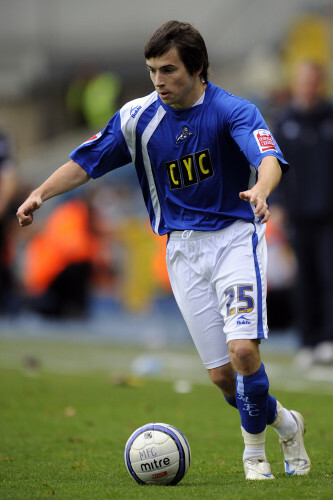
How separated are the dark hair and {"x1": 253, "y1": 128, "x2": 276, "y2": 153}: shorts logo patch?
1.85 feet

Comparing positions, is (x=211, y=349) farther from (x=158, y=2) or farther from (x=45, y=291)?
(x=158, y=2)

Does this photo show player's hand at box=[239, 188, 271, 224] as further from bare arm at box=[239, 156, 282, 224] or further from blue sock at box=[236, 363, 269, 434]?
blue sock at box=[236, 363, 269, 434]

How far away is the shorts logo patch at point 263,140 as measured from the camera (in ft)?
18.3

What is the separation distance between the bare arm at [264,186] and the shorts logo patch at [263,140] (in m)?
0.08

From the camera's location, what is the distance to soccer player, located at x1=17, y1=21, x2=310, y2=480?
5.69 meters

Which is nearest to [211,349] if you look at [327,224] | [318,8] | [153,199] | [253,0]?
[153,199]

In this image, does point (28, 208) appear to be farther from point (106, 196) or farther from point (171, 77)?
point (106, 196)

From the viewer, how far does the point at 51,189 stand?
6090 mm

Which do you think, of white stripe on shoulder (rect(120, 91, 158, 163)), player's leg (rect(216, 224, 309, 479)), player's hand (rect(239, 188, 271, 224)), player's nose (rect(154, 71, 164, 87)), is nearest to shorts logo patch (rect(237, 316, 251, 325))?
player's leg (rect(216, 224, 309, 479))

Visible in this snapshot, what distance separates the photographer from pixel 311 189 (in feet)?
39.2

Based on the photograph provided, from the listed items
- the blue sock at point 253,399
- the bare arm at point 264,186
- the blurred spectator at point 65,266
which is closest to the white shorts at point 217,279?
the blue sock at point 253,399

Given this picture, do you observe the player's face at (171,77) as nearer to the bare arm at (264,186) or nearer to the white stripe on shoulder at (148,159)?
the white stripe on shoulder at (148,159)

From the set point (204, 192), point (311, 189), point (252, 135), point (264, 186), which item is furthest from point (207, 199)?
point (311, 189)

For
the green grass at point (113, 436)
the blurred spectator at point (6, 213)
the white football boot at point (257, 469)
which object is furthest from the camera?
the blurred spectator at point (6, 213)
